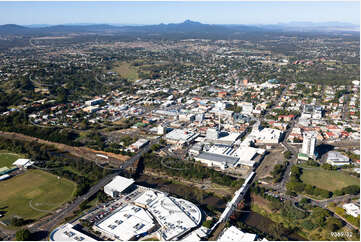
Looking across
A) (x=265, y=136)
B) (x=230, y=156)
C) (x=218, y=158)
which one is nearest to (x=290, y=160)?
(x=265, y=136)

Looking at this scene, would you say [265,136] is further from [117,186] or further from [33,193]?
[33,193]

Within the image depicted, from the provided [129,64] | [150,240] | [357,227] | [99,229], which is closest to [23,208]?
[99,229]

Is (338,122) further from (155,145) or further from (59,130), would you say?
(59,130)

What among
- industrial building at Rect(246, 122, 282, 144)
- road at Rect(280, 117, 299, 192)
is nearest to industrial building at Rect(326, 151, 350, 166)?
road at Rect(280, 117, 299, 192)

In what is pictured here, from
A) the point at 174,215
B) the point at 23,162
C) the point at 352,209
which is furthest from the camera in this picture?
the point at 23,162

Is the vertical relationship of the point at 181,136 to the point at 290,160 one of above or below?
above

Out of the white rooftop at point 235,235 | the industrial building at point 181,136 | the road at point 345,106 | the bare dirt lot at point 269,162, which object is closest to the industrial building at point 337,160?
the bare dirt lot at point 269,162

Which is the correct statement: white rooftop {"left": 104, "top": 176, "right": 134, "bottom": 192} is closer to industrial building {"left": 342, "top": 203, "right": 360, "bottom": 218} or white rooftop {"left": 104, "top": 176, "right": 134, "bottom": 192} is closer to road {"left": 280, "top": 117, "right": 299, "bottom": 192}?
road {"left": 280, "top": 117, "right": 299, "bottom": 192}
